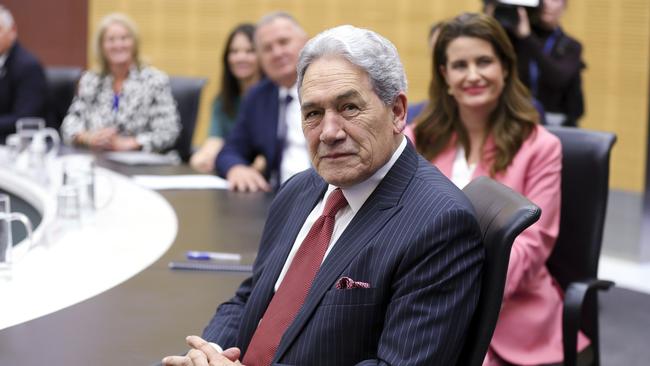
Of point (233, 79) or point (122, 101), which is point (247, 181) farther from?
point (122, 101)

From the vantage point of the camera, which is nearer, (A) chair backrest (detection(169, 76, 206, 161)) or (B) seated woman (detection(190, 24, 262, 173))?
(B) seated woman (detection(190, 24, 262, 173))

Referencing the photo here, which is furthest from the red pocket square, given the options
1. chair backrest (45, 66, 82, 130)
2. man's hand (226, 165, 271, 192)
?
chair backrest (45, 66, 82, 130)

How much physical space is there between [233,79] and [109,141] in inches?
30.6

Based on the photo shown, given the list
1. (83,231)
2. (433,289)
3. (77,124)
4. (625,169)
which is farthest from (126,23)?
(433,289)

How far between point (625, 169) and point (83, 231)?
4.79 metres

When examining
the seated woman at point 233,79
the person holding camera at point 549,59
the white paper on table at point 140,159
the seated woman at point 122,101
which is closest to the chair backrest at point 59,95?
the seated woman at point 122,101

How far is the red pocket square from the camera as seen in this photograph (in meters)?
1.65

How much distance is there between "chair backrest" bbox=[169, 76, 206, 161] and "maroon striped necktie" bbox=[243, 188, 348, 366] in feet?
11.0

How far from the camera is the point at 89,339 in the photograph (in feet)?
6.05

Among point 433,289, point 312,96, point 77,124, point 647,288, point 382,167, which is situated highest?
point 312,96

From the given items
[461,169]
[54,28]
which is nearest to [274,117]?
[461,169]

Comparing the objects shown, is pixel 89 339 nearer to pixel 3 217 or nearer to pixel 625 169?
pixel 3 217

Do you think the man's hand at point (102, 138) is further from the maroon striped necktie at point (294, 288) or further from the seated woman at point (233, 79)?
the maroon striped necktie at point (294, 288)

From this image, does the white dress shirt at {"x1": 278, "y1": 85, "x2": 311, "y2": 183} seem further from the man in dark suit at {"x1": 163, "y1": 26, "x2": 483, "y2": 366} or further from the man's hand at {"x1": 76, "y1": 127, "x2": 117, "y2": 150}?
the man in dark suit at {"x1": 163, "y1": 26, "x2": 483, "y2": 366}
